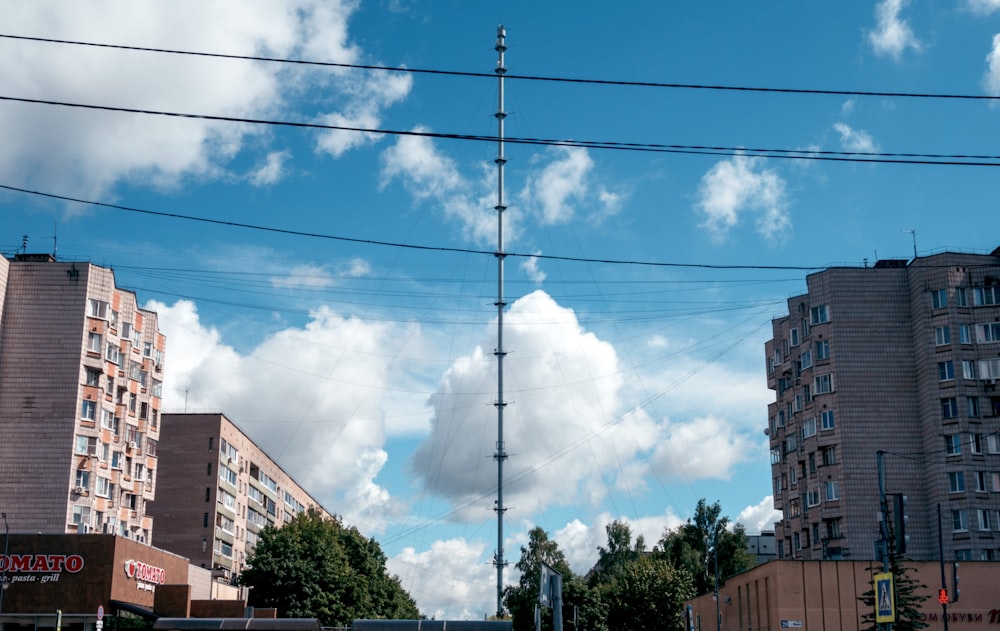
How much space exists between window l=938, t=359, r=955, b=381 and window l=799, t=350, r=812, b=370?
30.8 ft

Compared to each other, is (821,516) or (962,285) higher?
(962,285)

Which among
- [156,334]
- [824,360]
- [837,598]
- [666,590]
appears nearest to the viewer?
[837,598]

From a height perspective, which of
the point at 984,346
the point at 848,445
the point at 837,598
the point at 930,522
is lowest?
the point at 837,598

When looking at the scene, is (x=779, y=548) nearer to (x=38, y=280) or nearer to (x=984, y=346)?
(x=984, y=346)

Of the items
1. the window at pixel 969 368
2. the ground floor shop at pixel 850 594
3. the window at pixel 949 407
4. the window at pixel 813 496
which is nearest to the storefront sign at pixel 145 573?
the ground floor shop at pixel 850 594

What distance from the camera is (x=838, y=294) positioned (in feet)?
260

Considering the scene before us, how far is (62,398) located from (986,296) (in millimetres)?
65319

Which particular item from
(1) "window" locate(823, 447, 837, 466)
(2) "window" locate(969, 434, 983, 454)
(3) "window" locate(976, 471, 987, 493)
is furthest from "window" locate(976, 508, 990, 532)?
(1) "window" locate(823, 447, 837, 466)

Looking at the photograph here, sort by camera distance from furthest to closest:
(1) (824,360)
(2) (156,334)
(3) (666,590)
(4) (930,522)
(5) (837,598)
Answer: (3) (666,590) → (2) (156,334) → (1) (824,360) → (4) (930,522) → (5) (837,598)

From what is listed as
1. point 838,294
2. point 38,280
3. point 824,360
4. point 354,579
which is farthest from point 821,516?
point 38,280

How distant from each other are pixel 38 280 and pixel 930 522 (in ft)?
213

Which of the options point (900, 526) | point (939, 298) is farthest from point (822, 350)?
point (900, 526)

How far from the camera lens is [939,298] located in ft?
252

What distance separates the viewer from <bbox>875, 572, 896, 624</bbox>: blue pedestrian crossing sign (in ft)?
94.5
